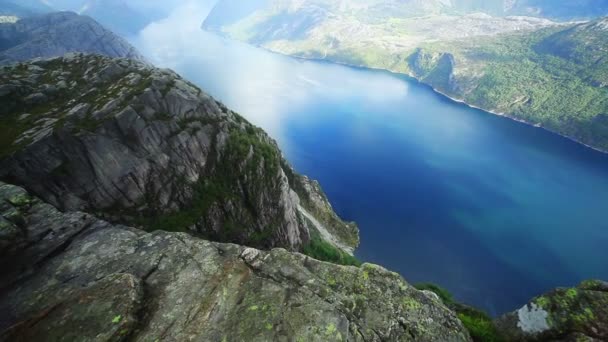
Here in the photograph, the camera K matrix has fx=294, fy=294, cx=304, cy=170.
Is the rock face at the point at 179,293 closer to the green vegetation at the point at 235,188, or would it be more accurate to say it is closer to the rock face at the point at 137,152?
the rock face at the point at 137,152

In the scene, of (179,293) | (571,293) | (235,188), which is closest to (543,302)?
(571,293)

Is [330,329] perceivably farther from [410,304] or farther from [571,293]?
[571,293]

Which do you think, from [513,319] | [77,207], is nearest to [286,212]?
[77,207]

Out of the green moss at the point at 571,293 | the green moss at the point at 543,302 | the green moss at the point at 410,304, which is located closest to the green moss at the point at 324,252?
the green moss at the point at 410,304

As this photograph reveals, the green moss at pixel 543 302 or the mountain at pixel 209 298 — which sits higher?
the green moss at pixel 543 302

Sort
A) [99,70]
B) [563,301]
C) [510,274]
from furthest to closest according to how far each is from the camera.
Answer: [510,274], [99,70], [563,301]

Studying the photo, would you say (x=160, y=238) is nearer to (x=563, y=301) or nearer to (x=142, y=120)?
(x=563, y=301)
